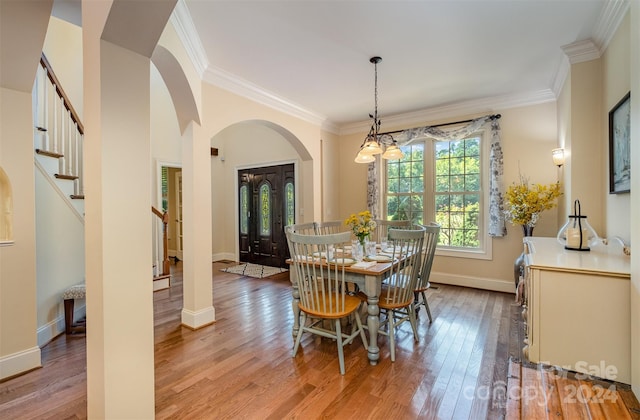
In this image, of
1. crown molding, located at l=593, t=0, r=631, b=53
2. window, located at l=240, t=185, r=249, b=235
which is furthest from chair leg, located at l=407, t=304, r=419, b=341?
window, located at l=240, t=185, r=249, b=235

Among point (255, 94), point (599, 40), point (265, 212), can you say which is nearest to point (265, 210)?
point (265, 212)

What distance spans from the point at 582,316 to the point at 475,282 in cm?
288

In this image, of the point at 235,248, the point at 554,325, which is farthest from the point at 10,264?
the point at 235,248

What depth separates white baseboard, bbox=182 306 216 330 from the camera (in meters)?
2.88

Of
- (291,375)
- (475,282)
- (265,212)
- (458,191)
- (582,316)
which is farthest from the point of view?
(265,212)

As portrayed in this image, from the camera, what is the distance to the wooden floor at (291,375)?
1.76m

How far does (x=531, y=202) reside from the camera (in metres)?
3.34

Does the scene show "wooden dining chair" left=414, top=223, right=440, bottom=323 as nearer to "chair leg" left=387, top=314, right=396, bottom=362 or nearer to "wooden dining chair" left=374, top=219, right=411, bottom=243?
"chair leg" left=387, top=314, right=396, bottom=362

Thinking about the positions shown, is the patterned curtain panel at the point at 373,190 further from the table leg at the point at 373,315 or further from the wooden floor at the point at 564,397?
the wooden floor at the point at 564,397

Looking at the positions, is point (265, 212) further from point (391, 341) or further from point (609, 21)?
point (609, 21)

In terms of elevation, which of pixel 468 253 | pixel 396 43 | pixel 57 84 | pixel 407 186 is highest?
pixel 396 43

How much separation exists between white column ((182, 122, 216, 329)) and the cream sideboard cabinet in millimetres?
2794

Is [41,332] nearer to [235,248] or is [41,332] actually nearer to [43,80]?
[43,80]

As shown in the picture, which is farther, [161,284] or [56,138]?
[161,284]
